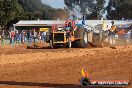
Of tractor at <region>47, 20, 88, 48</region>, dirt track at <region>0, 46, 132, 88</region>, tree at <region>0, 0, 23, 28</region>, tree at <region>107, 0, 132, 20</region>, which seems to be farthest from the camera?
tree at <region>107, 0, 132, 20</region>

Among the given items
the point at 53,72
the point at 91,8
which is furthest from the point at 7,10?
the point at 53,72

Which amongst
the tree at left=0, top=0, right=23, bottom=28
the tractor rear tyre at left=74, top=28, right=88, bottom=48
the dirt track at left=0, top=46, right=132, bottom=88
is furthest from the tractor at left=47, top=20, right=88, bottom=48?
the tree at left=0, top=0, right=23, bottom=28

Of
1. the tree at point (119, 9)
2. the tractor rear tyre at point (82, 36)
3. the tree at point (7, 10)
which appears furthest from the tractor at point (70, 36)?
the tree at point (119, 9)

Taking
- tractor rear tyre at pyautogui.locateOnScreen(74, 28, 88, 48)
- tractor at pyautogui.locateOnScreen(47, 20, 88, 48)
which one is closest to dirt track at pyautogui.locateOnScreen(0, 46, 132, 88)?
tractor at pyautogui.locateOnScreen(47, 20, 88, 48)

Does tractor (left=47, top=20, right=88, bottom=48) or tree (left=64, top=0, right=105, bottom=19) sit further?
tree (left=64, top=0, right=105, bottom=19)

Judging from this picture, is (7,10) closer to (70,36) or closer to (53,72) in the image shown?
(70,36)

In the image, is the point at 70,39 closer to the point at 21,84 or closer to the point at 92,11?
the point at 21,84

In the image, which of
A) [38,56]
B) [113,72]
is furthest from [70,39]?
[113,72]

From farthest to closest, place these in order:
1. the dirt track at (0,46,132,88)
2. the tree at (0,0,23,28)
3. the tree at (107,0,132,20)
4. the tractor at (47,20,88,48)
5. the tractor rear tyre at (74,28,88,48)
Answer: the tree at (107,0,132,20) → the tree at (0,0,23,28) → the tractor rear tyre at (74,28,88,48) → the tractor at (47,20,88,48) → the dirt track at (0,46,132,88)

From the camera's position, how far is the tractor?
30156 mm

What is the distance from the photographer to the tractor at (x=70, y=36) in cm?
3016

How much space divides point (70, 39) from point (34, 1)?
90.9m

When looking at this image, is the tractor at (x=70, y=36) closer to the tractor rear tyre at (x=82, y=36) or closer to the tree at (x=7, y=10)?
the tractor rear tyre at (x=82, y=36)

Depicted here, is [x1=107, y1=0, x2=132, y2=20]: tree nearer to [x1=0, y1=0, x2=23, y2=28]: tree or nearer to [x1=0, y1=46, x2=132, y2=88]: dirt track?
[x1=0, y1=0, x2=23, y2=28]: tree
